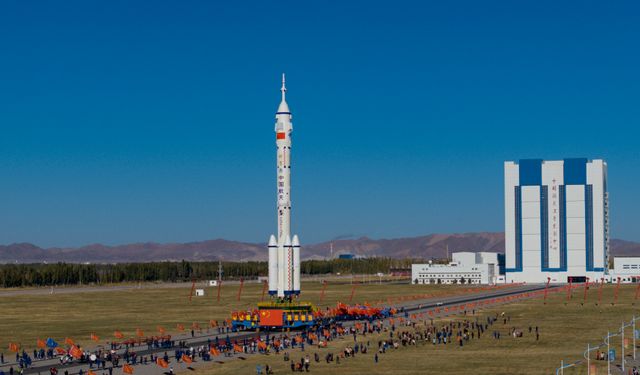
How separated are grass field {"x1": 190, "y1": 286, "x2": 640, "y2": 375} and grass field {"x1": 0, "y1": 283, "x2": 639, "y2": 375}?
0.08m

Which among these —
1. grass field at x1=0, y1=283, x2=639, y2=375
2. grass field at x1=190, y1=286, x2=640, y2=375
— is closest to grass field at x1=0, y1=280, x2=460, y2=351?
grass field at x1=0, y1=283, x2=639, y2=375

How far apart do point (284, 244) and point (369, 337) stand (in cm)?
1536

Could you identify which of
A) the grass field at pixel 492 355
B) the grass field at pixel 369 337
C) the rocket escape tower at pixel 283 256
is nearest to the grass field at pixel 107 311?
the grass field at pixel 369 337

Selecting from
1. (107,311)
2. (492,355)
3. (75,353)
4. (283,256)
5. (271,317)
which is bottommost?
(107,311)

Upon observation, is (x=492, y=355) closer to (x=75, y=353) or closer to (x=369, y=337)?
(x=369, y=337)

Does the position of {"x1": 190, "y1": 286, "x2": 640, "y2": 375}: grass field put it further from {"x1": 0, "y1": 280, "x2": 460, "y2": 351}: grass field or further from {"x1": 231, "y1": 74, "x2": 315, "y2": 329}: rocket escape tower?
{"x1": 0, "y1": 280, "x2": 460, "y2": 351}: grass field

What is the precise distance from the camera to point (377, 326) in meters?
110

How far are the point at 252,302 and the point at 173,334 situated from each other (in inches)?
2304

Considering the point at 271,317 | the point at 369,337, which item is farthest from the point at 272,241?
the point at 369,337

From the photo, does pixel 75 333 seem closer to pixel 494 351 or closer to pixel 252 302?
pixel 494 351

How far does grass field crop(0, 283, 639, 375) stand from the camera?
250 feet

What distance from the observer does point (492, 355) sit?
83.0m

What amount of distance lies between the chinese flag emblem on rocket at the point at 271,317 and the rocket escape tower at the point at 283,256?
108 mm

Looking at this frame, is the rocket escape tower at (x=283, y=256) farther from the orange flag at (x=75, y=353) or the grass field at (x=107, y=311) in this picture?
the orange flag at (x=75, y=353)
